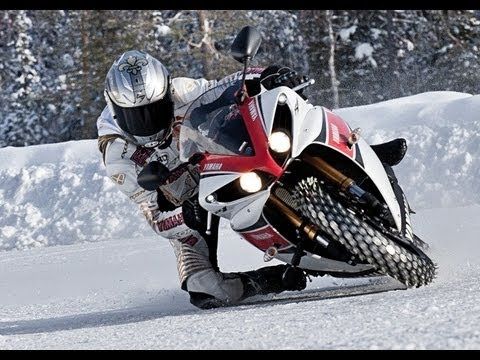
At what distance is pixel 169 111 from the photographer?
23.5 ft

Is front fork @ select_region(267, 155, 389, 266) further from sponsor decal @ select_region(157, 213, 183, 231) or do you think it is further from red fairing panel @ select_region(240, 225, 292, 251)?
sponsor decal @ select_region(157, 213, 183, 231)

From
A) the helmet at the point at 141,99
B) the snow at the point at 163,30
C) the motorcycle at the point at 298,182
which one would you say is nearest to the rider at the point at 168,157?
the helmet at the point at 141,99

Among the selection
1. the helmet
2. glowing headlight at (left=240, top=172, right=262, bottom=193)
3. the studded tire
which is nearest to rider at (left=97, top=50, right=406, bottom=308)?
the helmet

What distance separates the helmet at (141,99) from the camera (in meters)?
6.98

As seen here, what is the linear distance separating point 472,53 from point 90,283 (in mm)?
27835

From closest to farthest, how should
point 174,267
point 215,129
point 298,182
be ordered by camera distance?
point 298,182 < point 215,129 < point 174,267

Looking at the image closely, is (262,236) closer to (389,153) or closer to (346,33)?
(389,153)

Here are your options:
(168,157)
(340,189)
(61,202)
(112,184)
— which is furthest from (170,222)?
(61,202)

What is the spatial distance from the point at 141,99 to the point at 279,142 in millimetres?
1481

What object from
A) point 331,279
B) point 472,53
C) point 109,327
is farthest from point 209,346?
point 472,53

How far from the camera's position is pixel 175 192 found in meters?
7.19

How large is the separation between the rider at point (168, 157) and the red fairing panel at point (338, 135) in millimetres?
418

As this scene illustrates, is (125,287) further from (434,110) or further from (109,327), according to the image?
(434,110)

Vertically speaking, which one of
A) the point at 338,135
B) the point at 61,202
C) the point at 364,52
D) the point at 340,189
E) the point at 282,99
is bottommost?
the point at 364,52
